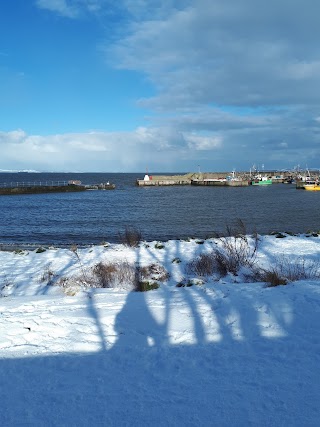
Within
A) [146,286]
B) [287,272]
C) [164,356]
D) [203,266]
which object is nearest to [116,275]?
[146,286]

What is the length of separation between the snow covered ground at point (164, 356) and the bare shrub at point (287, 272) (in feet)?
1.40

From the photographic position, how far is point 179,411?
4.01 m

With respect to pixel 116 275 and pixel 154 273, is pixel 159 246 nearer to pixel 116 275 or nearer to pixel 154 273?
pixel 154 273

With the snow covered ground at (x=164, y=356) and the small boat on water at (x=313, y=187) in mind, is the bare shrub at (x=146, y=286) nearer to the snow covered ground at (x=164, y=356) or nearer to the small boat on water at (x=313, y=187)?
the snow covered ground at (x=164, y=356)

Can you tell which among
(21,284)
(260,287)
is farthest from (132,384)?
(21,284)

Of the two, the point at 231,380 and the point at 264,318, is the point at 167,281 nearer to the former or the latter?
the point at 264,318

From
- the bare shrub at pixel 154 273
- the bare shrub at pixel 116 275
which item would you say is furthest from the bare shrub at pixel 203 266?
the bare shrub at pixel 116 275

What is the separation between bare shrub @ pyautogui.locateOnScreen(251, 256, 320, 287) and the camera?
8.38 metres

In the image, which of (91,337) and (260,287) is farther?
(260,287)

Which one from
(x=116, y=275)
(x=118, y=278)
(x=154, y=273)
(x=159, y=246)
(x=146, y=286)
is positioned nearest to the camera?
(x=146, y=286)

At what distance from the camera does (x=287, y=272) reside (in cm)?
1005

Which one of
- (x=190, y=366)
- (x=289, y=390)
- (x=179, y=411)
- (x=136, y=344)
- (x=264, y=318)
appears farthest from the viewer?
(x=264, y=318)

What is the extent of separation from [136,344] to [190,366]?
101cm

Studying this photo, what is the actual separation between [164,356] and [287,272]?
5.79 meters
